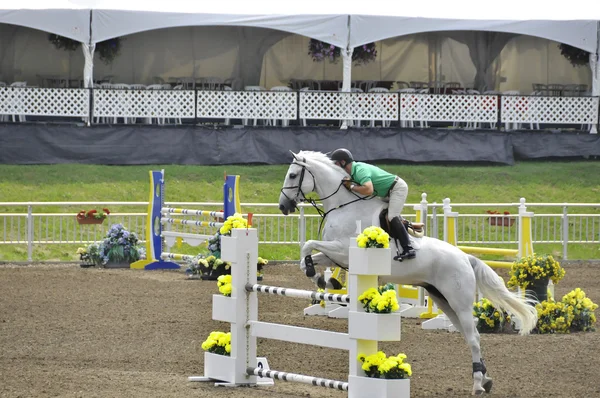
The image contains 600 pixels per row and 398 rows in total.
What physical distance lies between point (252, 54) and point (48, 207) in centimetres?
1113

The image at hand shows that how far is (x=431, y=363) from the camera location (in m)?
11.0

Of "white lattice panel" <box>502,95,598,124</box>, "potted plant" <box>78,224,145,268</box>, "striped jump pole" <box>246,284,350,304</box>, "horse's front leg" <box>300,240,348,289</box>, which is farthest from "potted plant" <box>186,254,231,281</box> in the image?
"white lattice panel" <box>502,95,598,124</box>

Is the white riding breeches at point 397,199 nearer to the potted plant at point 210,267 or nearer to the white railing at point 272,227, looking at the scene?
the potted plant at point 210,267

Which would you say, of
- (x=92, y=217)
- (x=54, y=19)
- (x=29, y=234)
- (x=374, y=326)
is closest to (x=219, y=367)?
(x=374, y=326)

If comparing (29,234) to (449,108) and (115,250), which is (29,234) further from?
(449,108)

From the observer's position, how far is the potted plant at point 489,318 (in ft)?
43.0

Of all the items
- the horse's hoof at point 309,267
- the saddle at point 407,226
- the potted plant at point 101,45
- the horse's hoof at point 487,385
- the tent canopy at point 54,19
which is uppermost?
the tent canopy at point 54,19

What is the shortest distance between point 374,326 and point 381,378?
41 cm

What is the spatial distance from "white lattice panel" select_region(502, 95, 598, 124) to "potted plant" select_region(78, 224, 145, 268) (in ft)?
43.7

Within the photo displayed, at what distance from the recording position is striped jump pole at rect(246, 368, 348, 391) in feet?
28.4

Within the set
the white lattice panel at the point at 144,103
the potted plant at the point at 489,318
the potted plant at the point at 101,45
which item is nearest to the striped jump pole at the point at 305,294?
the potted plant at the point at 489,318

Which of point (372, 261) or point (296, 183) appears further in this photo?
point (296, 183)

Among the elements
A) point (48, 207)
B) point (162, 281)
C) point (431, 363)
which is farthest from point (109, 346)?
point (48, 207)

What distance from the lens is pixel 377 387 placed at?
27.9 feet
